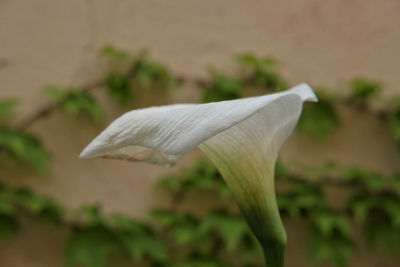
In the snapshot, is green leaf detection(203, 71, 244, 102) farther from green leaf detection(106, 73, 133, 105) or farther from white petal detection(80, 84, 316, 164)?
white petal detection(80, 84, 316, 164)

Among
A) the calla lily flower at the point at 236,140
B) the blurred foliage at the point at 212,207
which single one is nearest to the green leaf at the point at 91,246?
the blurred foliage at the point at 212,207

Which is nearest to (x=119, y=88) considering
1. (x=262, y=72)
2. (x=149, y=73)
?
(x=149, y=73)

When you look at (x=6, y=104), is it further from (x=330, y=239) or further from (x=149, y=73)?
(x=330, y=239)

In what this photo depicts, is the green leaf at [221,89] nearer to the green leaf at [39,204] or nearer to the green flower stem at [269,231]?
the green leaf at [39,204]

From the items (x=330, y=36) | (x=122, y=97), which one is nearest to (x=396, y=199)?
(x=330, y=36)

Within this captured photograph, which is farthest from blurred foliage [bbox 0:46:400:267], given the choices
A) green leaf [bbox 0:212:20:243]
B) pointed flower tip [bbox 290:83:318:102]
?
pointed flower tip [bbox 290:83:318:102]
